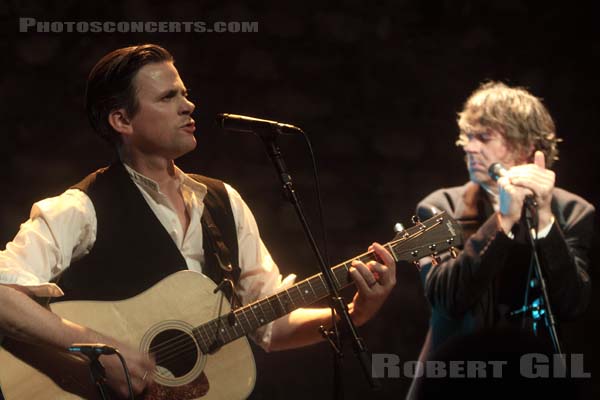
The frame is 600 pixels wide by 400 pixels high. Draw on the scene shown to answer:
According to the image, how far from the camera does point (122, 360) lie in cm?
268

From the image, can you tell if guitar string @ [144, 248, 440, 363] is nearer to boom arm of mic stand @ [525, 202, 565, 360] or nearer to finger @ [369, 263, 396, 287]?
finger @ [369, 263, 396, 287]

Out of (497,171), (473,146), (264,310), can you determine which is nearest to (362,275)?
(264,310)

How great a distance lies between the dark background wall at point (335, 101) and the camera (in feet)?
13.2

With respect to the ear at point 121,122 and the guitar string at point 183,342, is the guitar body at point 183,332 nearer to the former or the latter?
the guitar string at point 183,342

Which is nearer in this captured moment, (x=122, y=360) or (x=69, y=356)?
(x=122, y=360)

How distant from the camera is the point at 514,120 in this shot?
3.87 metres

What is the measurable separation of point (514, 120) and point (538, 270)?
1.08 meters

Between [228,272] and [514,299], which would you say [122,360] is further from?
[514,299]

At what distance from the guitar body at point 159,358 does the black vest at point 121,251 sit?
0.06 m

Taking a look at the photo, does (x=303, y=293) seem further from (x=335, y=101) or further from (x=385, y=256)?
(x=335, y=101)

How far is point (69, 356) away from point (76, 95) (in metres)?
1.66

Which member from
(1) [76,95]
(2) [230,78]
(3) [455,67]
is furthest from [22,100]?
(3) [455,67]

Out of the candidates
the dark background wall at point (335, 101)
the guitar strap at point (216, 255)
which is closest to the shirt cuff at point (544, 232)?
the dark background wall at point (335, 101)

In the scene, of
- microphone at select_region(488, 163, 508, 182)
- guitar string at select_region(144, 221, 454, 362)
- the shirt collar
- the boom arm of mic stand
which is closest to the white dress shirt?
the shirt collar
